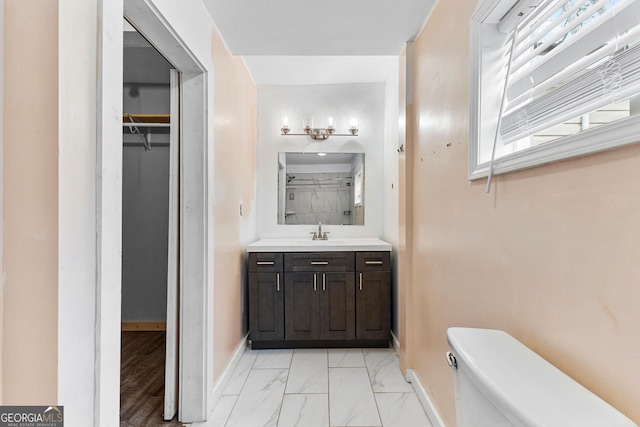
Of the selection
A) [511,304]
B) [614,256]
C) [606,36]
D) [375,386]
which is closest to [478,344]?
[511,304]

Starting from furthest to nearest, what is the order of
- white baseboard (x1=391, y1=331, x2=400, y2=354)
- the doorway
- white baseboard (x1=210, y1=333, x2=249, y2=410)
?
the doorway → white baseboard (x1=391, y1=331, x2=400, y2=354) → white baseboard (x1=210, y1=333, x2=249, y2=410)

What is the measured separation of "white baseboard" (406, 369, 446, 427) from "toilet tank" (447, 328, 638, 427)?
81cm

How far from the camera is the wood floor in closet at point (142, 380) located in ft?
5.59

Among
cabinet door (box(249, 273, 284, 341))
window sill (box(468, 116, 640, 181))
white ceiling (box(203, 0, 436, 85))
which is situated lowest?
cabinet door (box(249, 273, 284, 341))

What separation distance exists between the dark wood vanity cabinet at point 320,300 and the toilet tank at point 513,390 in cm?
161

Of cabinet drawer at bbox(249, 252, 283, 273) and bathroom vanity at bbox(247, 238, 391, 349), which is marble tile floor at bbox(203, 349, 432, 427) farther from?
cabinet drawer at bbox(249, 252, 283, 273)

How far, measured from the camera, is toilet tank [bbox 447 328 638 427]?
543 mm

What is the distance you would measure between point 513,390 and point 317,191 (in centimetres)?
262

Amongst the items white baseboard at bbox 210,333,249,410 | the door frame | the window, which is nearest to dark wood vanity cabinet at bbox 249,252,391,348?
white baseboard at bbox 210,333,249,410

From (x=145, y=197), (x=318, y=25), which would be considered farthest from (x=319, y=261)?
(x=145, y=197)

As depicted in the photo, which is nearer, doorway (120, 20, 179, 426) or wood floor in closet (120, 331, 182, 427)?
wood floor in closet (120, 331, 182, 427)

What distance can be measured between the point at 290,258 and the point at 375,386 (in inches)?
43.9

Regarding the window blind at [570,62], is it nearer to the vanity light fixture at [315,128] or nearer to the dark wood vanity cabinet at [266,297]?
the dark wood vanity cabinet at [266,297]

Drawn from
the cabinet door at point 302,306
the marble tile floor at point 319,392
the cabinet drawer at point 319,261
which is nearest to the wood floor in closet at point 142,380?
the marble tile floor at point 319,392
